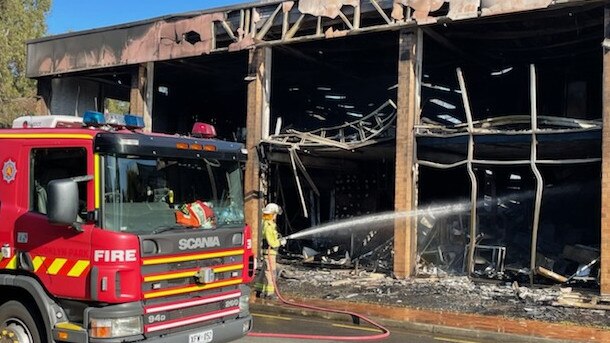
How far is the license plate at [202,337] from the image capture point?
17.6 ft

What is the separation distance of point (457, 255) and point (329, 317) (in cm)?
670

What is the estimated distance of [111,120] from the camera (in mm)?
5793

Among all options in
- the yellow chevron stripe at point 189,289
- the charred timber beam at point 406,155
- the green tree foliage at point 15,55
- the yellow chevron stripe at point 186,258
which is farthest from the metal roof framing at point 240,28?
the green tree foliage at point 15,55

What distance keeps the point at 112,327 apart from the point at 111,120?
6.45 feet

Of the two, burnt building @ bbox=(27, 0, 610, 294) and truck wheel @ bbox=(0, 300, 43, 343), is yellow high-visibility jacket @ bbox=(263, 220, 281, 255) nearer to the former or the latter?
burnt building @ bbox=(27, 0, 610, 294)

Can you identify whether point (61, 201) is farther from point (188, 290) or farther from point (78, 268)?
point (188, 290)

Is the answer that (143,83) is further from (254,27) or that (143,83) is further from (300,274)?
(300,274)

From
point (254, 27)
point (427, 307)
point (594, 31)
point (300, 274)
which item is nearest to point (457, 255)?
point (300, 274)

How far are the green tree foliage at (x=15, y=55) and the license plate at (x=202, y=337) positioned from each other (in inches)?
1134

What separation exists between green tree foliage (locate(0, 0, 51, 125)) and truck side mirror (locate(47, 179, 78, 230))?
28.9 meters

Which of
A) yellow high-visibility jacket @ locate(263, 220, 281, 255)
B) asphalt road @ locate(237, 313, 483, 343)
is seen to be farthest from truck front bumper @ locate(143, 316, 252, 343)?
yellow high-visibility jacket @ locate(263, 220, 281, 255)

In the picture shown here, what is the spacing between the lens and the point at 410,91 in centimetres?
1387

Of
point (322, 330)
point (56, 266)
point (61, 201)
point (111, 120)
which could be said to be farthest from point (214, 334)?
point (322, 330)

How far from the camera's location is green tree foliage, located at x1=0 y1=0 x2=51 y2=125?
103ft
